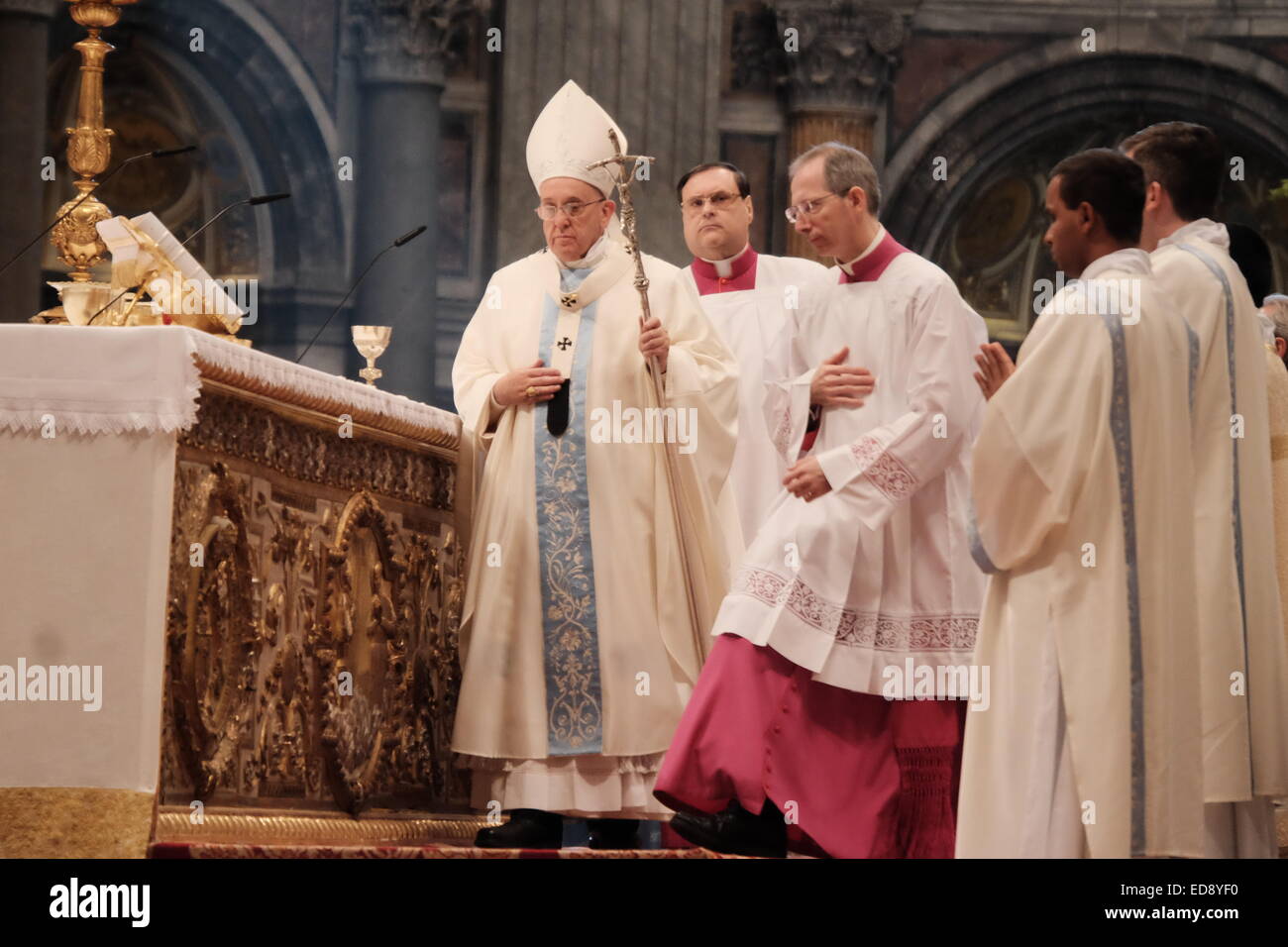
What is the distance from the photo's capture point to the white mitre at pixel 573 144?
5852 millimetres

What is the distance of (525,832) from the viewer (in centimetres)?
540

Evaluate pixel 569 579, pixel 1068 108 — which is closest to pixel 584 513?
pixel 569 579

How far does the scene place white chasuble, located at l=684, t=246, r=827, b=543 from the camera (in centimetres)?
673

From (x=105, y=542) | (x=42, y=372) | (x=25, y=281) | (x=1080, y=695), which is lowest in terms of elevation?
(x=1080, y=695)

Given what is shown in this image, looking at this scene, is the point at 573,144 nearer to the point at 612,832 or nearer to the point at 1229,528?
the point at 612,832

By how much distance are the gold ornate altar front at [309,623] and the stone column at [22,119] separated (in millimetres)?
4873

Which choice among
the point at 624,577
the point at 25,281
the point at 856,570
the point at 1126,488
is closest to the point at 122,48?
the point at 25,281

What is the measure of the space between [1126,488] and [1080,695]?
44cm

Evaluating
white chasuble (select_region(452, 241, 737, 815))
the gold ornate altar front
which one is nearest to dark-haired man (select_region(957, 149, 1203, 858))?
white chasuble (select_region(452, 241, 737, 815))

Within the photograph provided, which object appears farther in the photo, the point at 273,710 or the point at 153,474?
the point at 273,710

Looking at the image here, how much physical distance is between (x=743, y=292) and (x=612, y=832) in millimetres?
2226

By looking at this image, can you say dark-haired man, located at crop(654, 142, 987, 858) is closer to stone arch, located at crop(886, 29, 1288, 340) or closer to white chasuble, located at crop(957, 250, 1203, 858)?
white chasuble, located at crop(957, 250, 1203, 858)

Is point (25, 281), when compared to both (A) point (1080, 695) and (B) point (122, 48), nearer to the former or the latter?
(B) point (122, 48)
